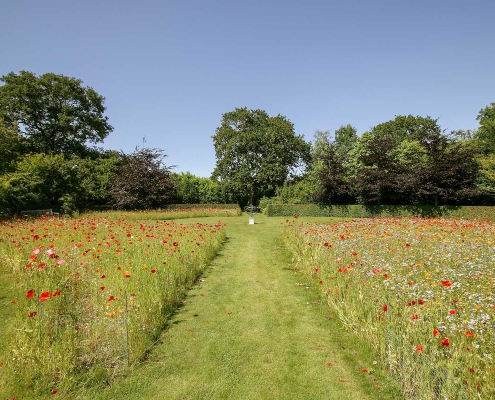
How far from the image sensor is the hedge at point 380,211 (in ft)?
59.6

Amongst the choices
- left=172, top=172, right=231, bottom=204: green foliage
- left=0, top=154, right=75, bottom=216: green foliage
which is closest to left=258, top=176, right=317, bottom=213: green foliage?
left=172, top=172, right=231, bottom=204: green foliage

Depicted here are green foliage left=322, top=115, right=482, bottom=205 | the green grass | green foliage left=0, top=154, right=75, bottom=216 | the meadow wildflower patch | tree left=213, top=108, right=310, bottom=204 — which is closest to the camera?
the meadow wildflower patch

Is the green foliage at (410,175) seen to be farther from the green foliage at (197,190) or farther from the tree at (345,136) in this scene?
the tree at (345,136)

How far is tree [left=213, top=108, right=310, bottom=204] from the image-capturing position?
3166 cm

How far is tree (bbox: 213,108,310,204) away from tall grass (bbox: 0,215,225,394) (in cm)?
2489

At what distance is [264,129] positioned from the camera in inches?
1309

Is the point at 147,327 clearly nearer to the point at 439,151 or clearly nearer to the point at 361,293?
the point at 361,293

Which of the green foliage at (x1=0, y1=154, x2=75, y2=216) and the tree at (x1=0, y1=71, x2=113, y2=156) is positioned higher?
the tree at (x1=0, y1=71, x2=113, y2=156)

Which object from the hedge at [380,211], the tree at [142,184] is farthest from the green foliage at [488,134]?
the tree at [142,184]

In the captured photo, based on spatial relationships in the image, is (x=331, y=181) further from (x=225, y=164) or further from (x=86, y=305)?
(x=86, y=305)

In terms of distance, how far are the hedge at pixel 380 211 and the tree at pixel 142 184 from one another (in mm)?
9253

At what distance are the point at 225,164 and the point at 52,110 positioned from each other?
1817 centimetres

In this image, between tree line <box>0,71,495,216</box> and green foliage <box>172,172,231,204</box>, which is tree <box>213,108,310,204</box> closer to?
→ tree line <box>0,71,495,216</box>

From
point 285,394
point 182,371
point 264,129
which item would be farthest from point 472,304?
point 264,129
